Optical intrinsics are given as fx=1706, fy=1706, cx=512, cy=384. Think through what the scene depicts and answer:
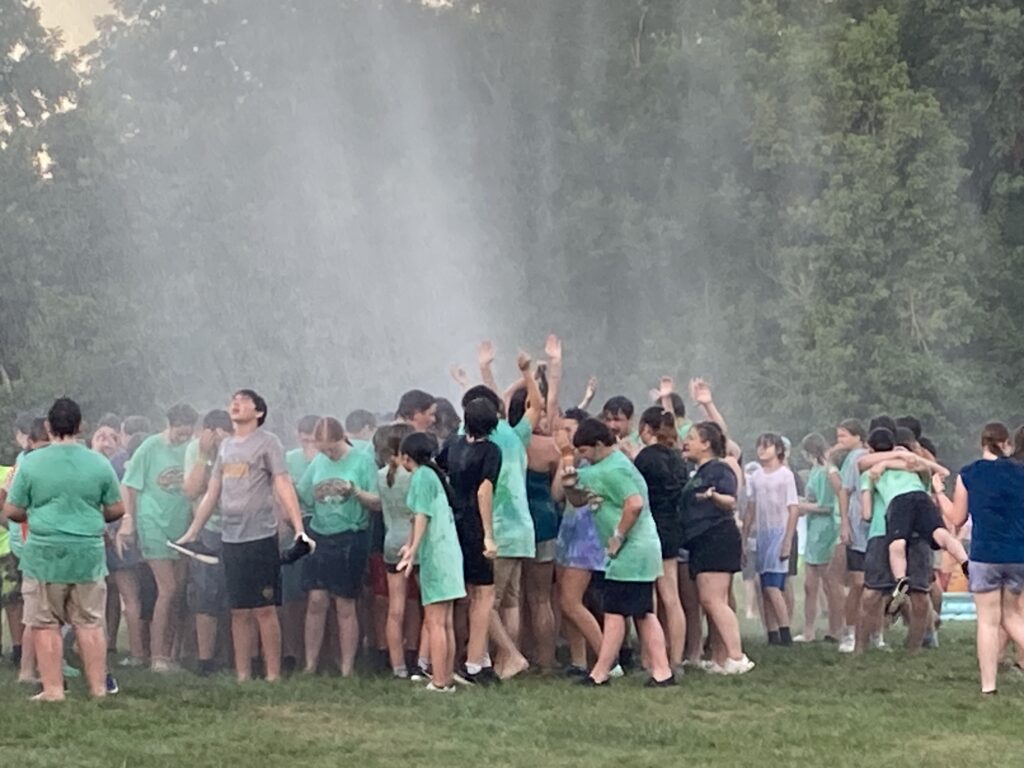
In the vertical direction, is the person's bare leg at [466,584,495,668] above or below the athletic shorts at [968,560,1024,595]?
below

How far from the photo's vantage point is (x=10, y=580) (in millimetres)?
11172

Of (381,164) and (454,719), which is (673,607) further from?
(381,164)

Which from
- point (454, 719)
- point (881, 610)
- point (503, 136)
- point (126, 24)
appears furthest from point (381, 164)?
point (454, 719)

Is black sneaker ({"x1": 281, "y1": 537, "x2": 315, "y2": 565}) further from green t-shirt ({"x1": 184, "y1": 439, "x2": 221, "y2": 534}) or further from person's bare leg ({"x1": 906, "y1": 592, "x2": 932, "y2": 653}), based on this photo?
person's bare leg ({"x1": 906, "y1": 592, "x2": 932, "y2": 653})

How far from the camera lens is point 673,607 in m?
10.8

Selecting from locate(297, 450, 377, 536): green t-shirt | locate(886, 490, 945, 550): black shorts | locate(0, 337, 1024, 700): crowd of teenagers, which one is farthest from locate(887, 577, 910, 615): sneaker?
locate(297, 450, 377, 536): green t-shirt

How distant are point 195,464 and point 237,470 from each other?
2.60 ft

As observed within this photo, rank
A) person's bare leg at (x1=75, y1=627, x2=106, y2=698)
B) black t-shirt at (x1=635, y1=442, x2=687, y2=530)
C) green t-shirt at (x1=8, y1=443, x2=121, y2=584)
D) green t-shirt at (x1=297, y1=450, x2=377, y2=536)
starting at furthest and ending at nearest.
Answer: green t-shirt at (x1=297, y1=450, x2=377, y2=536) < black t-shirt at (x1=635, y1=442, x2=687, y2=530) < person's bare leg at (x1=75, y1=627, x2=106, y2=698) < green t-shirt at (x1=8, y1=443, x2=121, y2=584)

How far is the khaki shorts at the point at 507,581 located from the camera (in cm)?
1053

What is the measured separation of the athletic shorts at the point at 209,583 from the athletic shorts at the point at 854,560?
463 cm

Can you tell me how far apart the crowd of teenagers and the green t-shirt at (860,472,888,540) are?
0.07 ft

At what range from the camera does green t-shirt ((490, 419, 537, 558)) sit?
10422mm

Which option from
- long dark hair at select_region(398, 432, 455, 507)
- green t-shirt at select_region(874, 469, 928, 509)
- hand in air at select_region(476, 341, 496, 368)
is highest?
hand in air at select_region(476, 341, 496, 368)

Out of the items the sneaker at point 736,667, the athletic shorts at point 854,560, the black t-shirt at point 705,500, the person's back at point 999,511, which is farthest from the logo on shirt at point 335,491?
the athletic shorts at point 854,560
